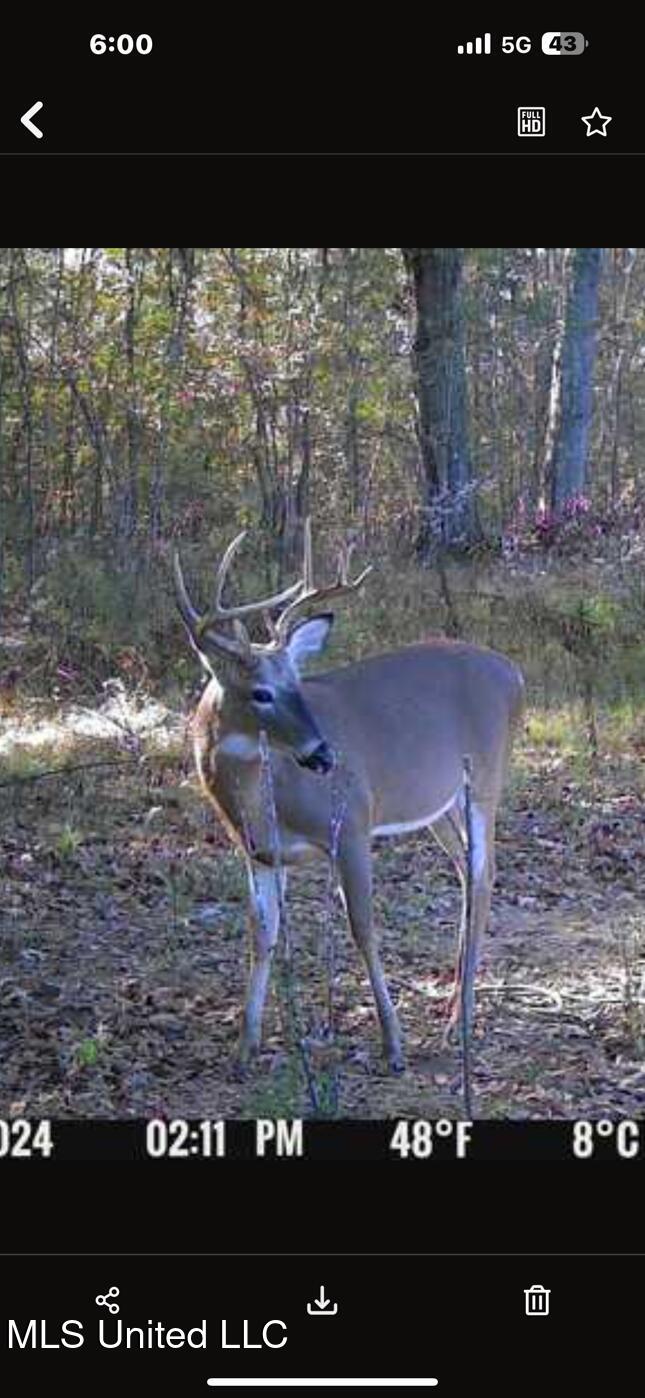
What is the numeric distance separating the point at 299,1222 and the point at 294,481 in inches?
369

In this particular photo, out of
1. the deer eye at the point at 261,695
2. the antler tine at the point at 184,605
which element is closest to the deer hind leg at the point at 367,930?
the deer eye at the point at 261,695

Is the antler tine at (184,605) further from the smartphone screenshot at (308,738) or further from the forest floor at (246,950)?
the forest floor at (246,950)

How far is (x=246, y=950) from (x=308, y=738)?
1.11m

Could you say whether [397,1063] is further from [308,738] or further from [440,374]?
[440,374]

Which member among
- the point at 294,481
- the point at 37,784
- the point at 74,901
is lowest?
the point at 74,901

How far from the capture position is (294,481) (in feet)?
36.3

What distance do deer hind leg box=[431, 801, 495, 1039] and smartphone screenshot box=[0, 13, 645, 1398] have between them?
22 mm

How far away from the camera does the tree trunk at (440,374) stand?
10.8 metres

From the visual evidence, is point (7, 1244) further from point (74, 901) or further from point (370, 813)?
point (74, 901)
